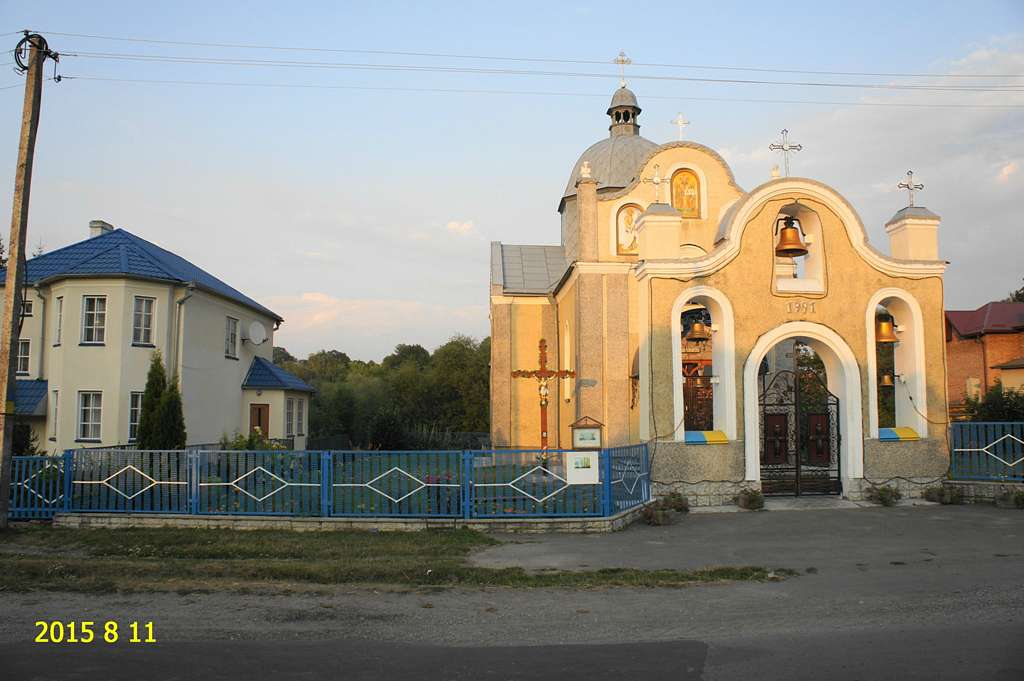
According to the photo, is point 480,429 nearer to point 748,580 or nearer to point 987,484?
point 987,484

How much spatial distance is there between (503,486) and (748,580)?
197 inches

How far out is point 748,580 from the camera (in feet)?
30.0

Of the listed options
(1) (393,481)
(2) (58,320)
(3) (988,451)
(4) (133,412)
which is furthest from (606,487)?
(2) (58,320)

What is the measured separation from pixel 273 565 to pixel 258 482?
13.5ft

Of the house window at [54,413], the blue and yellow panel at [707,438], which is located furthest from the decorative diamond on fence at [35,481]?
the blue and yellow panel at [707,438]

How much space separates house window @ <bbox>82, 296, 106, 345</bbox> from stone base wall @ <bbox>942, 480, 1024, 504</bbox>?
831 inches

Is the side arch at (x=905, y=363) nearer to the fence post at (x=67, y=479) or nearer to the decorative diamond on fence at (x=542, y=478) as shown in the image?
the decorative diamond on fence at (x=542, y=478)

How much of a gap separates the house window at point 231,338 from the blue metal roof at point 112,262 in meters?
1.46

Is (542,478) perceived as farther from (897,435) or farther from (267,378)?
(267,378)

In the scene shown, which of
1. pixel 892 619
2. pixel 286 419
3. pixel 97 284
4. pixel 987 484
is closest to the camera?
pixel 892 619

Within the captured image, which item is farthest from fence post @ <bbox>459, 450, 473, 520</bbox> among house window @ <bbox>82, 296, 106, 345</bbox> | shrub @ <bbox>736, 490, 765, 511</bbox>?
house window @ <bbox>82, 296, 106, 345</bbox>

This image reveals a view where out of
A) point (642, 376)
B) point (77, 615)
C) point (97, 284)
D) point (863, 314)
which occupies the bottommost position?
point (77, 615)

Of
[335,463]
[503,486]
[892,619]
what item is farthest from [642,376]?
[892,619]

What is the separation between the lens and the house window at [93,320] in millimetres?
20609
